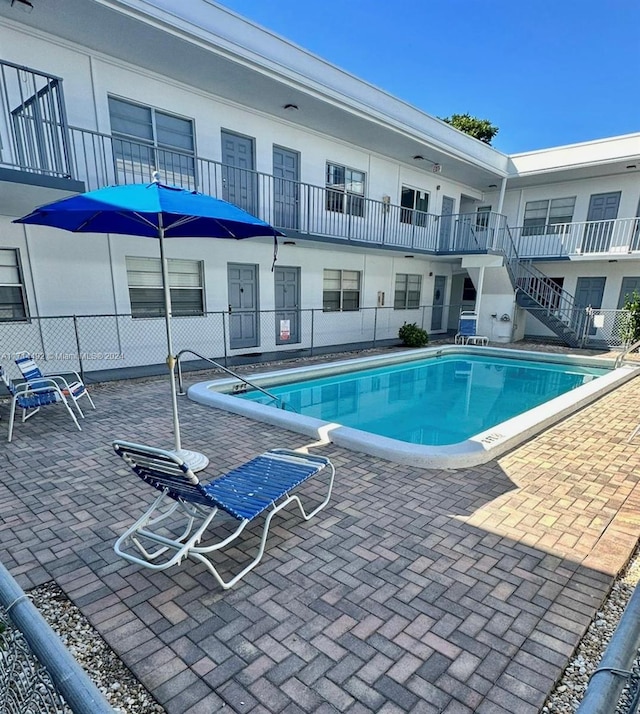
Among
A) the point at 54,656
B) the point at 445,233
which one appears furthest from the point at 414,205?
the point at 54,656

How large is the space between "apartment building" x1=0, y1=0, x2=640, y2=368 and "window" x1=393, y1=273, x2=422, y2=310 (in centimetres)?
8

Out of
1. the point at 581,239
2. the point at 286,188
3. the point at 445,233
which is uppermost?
the point at 286,188

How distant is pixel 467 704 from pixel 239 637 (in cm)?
113

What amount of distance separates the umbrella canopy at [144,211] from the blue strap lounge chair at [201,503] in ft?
6.12

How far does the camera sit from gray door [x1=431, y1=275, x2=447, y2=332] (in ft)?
55.2

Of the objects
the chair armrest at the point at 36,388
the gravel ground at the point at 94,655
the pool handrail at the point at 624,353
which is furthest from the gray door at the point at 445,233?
the gravel ground at the point at 94,655

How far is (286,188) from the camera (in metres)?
10.8

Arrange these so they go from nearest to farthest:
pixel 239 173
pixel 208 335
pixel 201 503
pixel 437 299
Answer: pixel 201 503 → pixel 239 173 → pixel 208 335 → pixel 437 299

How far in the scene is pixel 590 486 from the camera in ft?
12.6

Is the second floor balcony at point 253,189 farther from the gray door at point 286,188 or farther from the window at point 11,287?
the window at point 11,287

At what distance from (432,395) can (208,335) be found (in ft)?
18.0

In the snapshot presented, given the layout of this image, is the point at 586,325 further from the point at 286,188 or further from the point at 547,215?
the point at 286,188

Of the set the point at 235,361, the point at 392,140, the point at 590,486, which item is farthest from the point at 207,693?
the point at 392,140

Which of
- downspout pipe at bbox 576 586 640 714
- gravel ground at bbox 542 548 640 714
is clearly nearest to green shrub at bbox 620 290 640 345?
gravel ground at bbox 542 548 640 714
